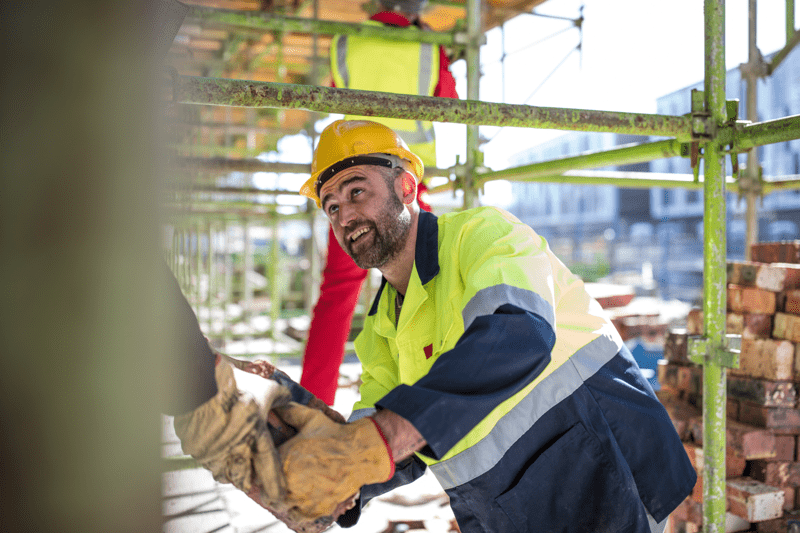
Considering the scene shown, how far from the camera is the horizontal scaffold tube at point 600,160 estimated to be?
7.86 feet

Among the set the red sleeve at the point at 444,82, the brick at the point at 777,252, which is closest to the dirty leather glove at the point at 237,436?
the red sleeve at the point at 444,82

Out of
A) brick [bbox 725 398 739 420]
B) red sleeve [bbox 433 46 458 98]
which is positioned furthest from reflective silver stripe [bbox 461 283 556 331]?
brick [bbox 725 398 739 420]

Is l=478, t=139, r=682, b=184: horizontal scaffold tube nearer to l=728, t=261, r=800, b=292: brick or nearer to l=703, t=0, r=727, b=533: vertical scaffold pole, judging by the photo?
l=703, t=0, r=727, b=533: vertical scaffold pole

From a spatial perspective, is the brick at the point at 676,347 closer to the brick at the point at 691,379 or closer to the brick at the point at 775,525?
the brick at the point at 691,379

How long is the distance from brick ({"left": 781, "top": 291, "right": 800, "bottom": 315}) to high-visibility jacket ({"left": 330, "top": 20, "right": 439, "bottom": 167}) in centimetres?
232

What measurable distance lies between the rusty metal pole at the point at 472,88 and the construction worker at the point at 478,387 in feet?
4.88

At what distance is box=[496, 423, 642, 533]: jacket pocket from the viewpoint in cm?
160

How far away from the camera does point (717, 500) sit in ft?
7.20

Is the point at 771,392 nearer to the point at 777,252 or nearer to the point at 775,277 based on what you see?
the point at 775,277

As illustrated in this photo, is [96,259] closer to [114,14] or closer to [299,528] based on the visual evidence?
[114,14]

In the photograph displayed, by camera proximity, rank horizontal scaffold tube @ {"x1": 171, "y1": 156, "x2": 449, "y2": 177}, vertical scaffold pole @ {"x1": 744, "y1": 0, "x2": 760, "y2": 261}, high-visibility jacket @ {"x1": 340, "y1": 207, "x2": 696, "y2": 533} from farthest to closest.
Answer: vertical scaffold pole @ {"x1": 744, "y1": 0, "x2": 760, "y2": 261}
horizontal scaffold tube @ {"x1": 171, "y1": 156, "x2": 449, "y2": 177}
high-visibility jacket @ {"x1": 340, "y1": 207, "x2": 696, "y2": 533}

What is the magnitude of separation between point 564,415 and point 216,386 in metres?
1.05

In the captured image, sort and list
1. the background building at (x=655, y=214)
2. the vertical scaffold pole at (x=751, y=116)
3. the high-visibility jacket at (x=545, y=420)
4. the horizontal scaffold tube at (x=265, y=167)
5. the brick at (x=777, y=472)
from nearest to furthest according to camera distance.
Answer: the high-visibility jacket at (x=545, y=420) < the brick at (x=777, y=472) < the horizontal scaffold tube at (x=265, y=167) < the vertical scaffold pole at (x=751, y=116) < the background building at (x=655, y=214)

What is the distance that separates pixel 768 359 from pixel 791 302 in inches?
14.7
